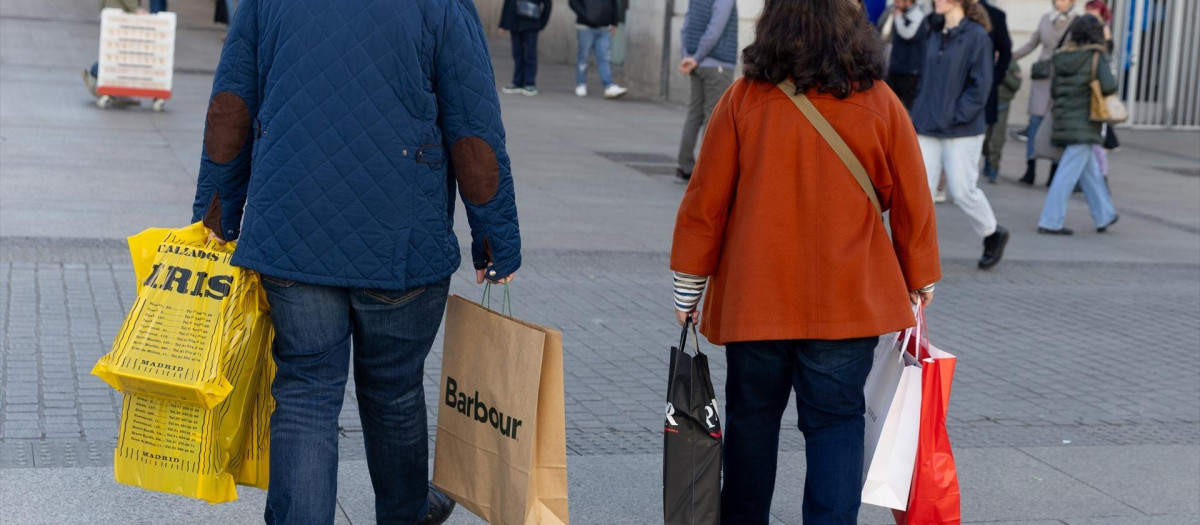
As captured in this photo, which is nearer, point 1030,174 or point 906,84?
point 906,84

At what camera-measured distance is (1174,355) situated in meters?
6.81

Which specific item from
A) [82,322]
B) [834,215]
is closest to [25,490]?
[82,322]

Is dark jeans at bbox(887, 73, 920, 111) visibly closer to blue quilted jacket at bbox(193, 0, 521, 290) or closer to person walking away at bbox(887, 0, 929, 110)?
person walking away at bbox(887, 0, 929, 110)

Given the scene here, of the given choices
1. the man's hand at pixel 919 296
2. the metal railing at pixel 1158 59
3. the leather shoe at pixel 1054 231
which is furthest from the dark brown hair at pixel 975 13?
the metal railing at pixel 1158 59

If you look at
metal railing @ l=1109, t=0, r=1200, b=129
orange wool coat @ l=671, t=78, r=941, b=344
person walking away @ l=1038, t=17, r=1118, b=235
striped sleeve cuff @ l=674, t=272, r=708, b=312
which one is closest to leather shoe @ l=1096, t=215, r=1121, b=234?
person walking away @ l=1038, t=17, r=1118, b=235

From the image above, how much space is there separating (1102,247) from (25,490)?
7819mm

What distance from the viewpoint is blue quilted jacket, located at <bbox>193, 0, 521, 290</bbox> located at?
3141mm

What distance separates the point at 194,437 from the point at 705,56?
806 cm

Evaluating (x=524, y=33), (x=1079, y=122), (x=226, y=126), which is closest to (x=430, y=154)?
(x=226, y=126)

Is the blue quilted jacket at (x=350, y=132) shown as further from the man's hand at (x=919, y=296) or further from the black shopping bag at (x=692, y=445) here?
the man's hand at (x=919, y=296)

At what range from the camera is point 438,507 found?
3.78m

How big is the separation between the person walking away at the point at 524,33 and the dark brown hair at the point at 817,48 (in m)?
13.4

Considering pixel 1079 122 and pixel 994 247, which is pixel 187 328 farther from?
pixel 1079 122

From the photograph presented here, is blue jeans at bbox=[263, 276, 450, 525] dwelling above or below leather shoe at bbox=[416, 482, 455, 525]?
above
